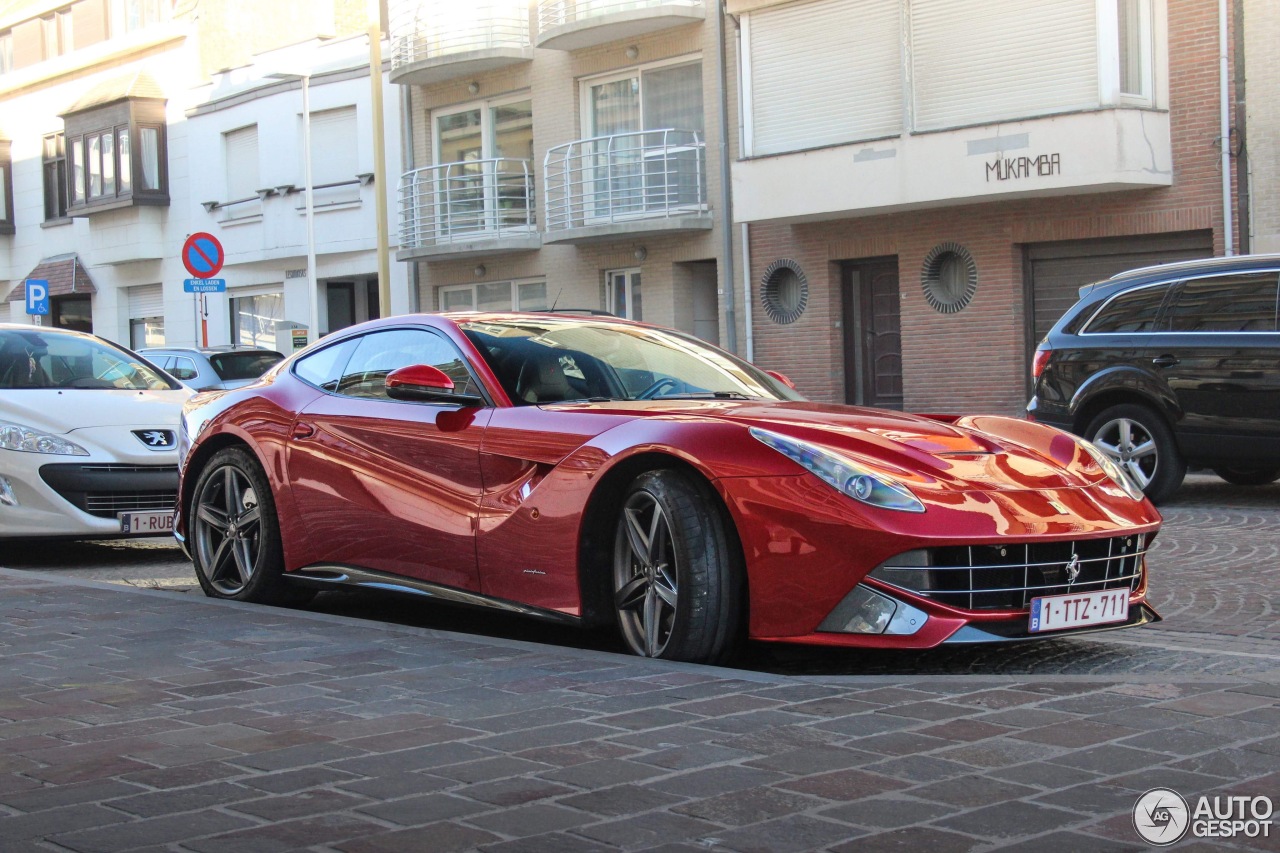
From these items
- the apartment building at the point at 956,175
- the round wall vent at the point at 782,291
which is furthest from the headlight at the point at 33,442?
→ the round wall vent at the point at 782,291

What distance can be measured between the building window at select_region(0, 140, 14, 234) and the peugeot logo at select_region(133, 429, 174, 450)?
117 ft

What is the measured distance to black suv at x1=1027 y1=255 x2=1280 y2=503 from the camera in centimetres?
1177

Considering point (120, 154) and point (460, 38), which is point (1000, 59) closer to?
point (460, 38)

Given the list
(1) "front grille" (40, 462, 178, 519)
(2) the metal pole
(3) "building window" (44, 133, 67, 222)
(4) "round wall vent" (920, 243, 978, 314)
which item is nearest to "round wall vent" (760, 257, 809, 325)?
(4) "round wall vent" (920, 243, 978, 314)

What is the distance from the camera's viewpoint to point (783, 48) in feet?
78.0

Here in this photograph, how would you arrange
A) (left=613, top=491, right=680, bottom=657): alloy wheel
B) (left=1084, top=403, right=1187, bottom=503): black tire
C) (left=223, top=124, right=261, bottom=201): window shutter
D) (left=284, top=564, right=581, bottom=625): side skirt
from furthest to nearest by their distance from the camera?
(left=223, top=124, right=261, bottom=201): window shutter
(left=1084, top=403, right=1187, bottom=503): black tire
(left=284, top=564, right=581, bottom=625): side skirt
(left=613, top=491, right=680, bottom=657): alloy wheel

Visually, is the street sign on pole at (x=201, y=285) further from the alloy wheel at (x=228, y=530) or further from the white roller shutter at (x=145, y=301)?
the white roller shutter at (x=145, y=301)

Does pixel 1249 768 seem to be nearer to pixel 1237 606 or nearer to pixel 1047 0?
pixel 1237 606

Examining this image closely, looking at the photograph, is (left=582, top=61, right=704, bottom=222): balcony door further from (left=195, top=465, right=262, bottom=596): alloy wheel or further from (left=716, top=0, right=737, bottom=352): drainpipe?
(left=195, top=465, right=262, bottom=596): alloy wheel

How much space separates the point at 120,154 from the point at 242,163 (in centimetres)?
440

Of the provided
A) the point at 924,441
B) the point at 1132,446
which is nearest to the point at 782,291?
the point at 1132,446

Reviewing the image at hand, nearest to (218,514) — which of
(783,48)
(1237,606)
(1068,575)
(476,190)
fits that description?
(1068,575)

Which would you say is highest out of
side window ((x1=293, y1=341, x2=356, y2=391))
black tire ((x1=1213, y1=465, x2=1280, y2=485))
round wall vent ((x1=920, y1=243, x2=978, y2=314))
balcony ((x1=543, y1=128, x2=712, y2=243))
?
balcony ((x1=543, y1=128, x2=712, y2=243))

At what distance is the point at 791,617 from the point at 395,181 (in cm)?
2698
